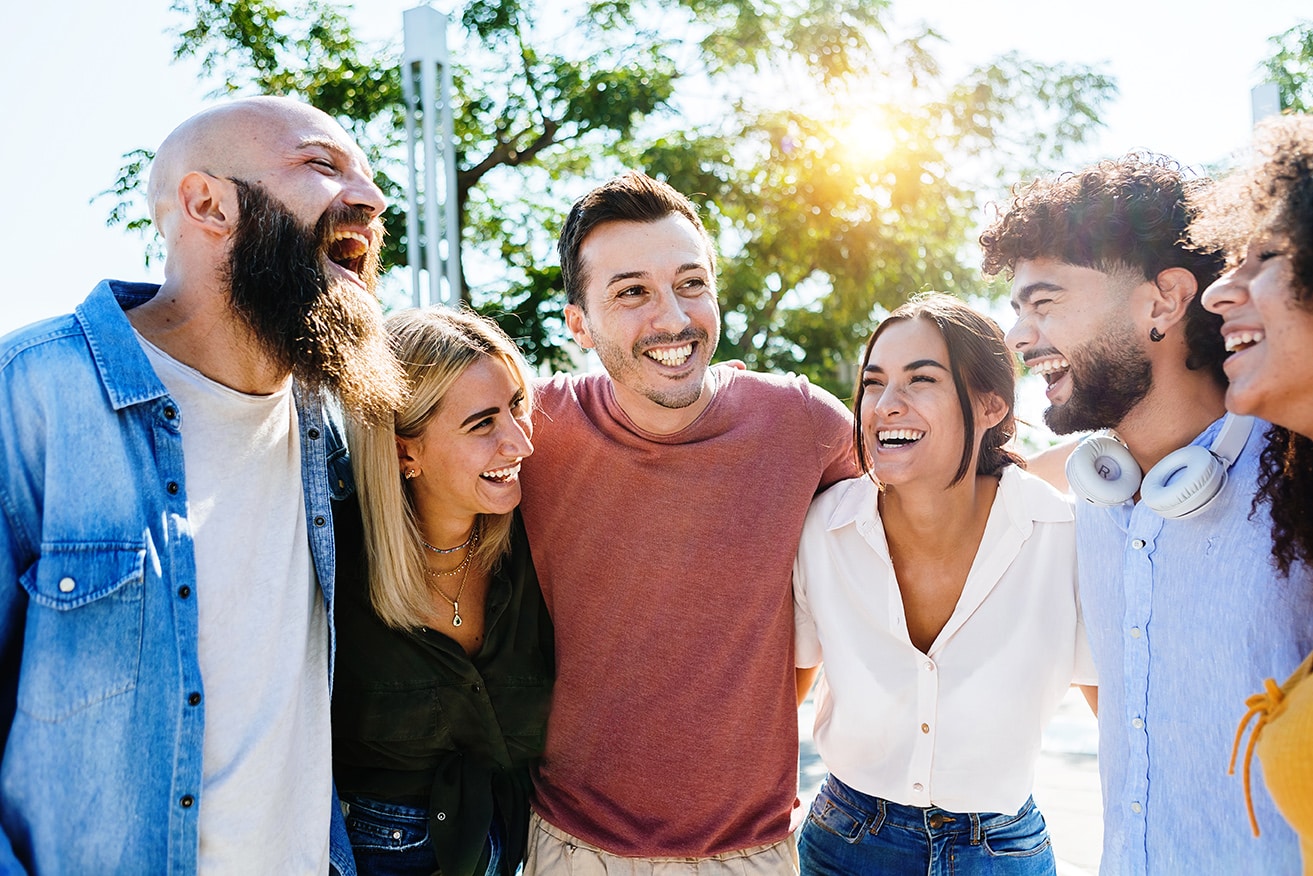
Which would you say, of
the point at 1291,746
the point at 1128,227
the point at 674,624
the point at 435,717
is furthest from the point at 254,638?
the point at 1128,227

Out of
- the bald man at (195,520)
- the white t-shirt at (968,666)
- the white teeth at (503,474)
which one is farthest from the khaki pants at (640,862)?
the white teeth at (503,474)

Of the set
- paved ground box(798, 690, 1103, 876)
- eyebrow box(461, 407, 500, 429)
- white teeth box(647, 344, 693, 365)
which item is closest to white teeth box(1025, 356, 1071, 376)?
white teeth box(647, 344, 693, 365)

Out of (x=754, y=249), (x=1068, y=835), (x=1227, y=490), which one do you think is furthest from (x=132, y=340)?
(x=754, y=249)

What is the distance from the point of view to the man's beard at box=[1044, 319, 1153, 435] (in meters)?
2.36

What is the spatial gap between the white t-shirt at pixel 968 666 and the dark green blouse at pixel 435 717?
0.88 m

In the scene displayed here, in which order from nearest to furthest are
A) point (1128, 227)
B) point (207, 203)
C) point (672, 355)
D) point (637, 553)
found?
point (207, 203), point (1128, 227), point (637, 553), point (672, 355)

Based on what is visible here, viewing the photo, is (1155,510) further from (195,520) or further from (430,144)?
(430,144)

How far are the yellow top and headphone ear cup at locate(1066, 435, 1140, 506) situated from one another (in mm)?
638

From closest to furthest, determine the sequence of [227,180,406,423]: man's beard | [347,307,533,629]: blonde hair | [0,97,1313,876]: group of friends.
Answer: [0,97,1313,876]: group of friends → [227,180,406,423]: man's beard → [347,307,533,629]: blonde hair

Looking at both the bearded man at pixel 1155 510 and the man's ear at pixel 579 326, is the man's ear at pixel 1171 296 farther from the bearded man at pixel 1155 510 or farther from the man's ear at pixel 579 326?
the man's ear at pixel 579 326

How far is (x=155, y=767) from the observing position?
1.97 m

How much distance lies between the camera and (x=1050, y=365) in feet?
8.27

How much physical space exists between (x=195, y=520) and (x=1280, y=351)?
6.90ft

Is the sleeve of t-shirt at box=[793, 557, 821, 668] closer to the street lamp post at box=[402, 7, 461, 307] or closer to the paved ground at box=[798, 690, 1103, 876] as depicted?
the paved ground at box=[798, 690, 1103, 876]
